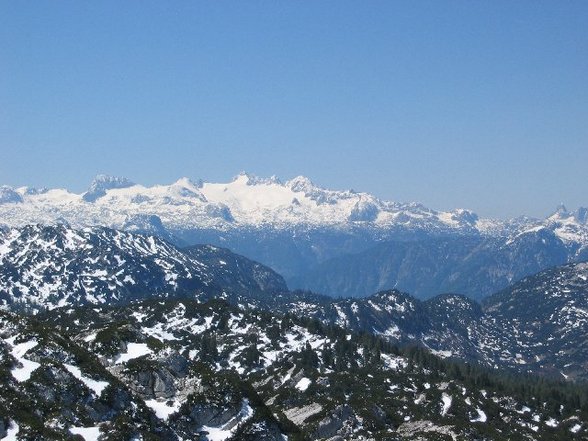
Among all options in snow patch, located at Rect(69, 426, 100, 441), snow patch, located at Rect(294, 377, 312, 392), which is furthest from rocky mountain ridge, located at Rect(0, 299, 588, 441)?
snow patch, located at Rect(294, 377, 312, 392)

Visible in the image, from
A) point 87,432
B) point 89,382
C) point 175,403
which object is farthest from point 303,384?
point 87,432

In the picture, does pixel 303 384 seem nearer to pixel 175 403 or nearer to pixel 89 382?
pixel 175 403

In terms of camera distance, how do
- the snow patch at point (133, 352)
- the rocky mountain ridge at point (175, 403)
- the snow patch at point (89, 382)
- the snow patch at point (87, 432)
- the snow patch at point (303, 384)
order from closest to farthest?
the snow patch at point (87, 432) → the rocky mountain ridge at point (175, 403) → the snow patch at point (89, 382) → the snow patch at point (133, 352) → the snow patch at point (303, 384)

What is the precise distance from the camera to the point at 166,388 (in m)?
114

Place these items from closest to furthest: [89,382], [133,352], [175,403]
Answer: [89,382]
[175,403]
[133,352]

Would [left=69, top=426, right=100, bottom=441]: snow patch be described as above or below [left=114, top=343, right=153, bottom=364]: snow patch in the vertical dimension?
below

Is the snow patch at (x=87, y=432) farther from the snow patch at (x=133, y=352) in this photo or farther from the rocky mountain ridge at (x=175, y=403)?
the snow patch at (x=133, y=352)

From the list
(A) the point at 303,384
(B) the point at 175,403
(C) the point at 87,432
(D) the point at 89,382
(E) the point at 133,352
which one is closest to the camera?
(C) the point at 87,432

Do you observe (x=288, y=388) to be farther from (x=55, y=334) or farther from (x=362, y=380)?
(x=55, y=334)

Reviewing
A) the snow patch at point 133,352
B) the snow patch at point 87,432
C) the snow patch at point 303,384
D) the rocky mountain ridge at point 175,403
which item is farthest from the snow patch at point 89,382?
the snow patch at point 303,384

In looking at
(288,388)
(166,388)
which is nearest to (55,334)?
(166,388)

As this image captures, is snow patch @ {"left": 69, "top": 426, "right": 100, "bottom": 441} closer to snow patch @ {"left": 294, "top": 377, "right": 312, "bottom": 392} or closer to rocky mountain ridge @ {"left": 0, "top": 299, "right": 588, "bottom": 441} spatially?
rocky mountain ridge @ {"left": 0, "top": 299, "right": 588, "bottom": 441}

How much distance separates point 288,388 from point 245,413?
7122 centimetres

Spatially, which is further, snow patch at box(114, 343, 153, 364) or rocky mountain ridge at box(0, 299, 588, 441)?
snow patch at box(114, 343, 153, 364)
